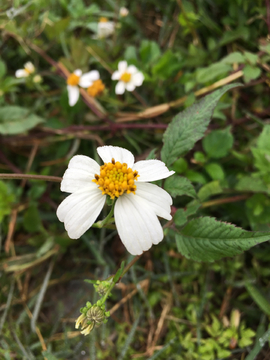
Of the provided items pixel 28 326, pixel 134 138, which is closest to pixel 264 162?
pixel 134 138

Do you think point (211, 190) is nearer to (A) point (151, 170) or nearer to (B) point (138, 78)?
(A) point (151, 170)

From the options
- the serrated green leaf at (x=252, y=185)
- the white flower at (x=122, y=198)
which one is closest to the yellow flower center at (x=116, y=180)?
the white flower at (x=122, y=198)

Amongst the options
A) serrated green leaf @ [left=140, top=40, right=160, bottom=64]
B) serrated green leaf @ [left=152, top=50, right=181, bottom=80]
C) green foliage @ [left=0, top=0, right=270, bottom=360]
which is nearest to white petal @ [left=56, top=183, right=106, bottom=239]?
green foliage @ [left=0, top=0, right=270, bottom=360]

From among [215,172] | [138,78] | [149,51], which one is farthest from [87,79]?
[215,172]

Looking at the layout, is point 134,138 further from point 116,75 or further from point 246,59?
point 246,59

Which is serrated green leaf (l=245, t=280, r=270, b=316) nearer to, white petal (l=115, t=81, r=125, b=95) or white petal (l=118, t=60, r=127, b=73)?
white petal (l=115, t=81, r=125, b=95)

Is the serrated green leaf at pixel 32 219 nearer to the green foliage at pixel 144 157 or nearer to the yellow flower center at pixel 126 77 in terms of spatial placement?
the green foliage at pixel 144 157
